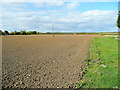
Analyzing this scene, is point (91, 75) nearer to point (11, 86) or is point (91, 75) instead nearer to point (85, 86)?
point (85, 86)

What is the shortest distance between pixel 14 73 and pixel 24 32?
105091 millimetres

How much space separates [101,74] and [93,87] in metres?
1.94

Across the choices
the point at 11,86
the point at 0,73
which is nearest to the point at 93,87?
the point at 11,86

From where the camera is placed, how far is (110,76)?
26.4 ft

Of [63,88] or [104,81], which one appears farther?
[104,81]

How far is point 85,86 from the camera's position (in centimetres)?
670

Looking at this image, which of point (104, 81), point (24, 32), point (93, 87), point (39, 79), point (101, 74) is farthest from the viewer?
point (24, 32)

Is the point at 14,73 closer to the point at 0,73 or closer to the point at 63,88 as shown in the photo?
the point at 0,73

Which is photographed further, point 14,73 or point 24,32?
point 24,32

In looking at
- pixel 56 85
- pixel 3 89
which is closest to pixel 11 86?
pixel 3 89

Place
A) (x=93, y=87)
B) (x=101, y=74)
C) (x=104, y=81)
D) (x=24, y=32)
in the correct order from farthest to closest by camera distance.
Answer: (x=24, y=32)
(x=101, y=74)
(x=104, y=81)
(x=93, y=87)

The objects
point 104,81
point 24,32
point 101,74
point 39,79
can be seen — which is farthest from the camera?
point 24,32

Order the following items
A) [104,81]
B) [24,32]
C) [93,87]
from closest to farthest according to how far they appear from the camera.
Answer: [93,87]
[104,81]
[24,32]

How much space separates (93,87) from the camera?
21.7 ft
